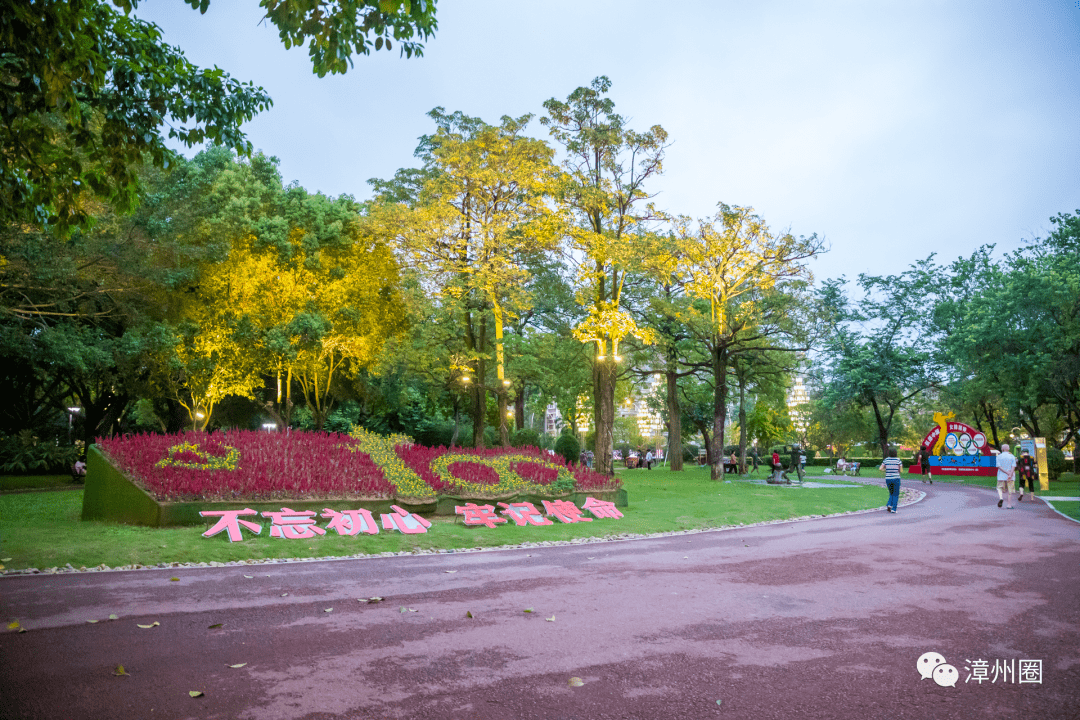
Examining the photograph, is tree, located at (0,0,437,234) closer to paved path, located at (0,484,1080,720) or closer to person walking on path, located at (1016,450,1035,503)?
paved path, located at (0,484,1080,720)

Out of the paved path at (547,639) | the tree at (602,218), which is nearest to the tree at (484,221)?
the tree at (602,218)

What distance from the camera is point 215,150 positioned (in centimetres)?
2852

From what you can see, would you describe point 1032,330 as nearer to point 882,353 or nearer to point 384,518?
point 882,353

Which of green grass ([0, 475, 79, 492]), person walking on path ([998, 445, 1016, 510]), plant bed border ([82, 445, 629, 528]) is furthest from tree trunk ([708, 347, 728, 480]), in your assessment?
green grass ([0, 475, 79, 492])

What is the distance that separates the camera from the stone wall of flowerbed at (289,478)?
36.9 ft

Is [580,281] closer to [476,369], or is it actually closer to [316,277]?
[476,369]

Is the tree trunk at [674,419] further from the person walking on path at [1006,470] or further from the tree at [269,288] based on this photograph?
the person walking on path at [1006,470]

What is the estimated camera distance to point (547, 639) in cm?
523

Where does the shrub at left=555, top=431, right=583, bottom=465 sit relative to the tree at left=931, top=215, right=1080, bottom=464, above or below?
below

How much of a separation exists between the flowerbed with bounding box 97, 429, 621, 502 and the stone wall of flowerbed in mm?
19

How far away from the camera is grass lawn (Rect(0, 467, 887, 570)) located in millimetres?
8656

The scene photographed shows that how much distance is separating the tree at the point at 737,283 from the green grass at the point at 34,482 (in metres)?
24.2

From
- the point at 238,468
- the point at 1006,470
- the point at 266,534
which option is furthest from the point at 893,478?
the point at 238,468

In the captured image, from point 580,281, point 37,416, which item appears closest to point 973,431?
point 580,281
